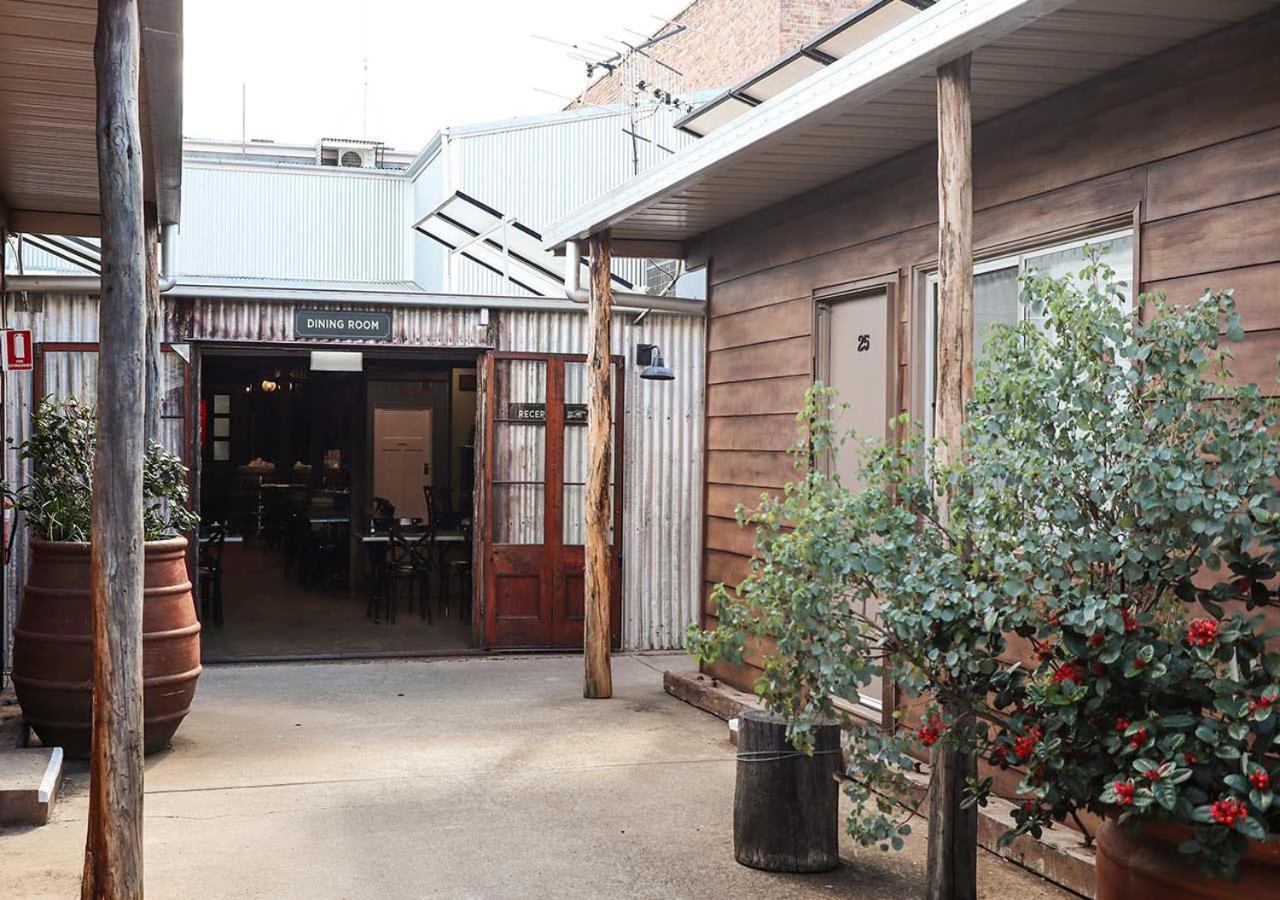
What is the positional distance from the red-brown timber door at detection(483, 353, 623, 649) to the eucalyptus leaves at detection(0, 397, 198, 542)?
336 centimetres

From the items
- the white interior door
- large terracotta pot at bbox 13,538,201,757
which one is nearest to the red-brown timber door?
large terracotta pot at bbox 13,538,201,757

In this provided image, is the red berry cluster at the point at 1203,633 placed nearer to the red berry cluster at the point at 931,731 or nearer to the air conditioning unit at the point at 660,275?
the red berry cluster at the point at 931,731

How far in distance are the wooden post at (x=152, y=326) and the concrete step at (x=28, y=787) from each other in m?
2.19

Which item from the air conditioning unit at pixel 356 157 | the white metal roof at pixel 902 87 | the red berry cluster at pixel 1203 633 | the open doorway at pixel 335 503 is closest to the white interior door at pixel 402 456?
the open doorway at pixel 335 503

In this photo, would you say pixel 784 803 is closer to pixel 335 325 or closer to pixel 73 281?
pixel 335 325

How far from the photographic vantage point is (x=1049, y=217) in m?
5.71

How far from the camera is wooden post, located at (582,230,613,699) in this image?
867 cm

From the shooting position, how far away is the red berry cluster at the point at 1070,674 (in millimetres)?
3666

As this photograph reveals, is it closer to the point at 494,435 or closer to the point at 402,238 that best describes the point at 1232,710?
the point at 494,435

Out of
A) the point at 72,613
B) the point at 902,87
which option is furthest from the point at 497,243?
the point at 902,87

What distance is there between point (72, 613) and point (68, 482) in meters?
0.80

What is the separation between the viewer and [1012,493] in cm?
412

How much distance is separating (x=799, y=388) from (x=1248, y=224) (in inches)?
138

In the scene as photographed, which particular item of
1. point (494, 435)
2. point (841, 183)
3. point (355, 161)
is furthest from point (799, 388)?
point (355, 161)
